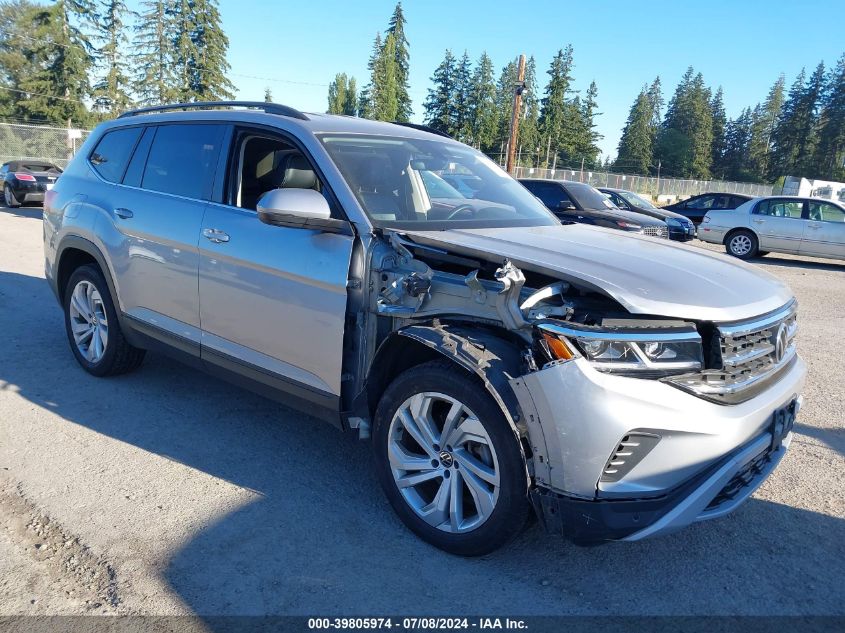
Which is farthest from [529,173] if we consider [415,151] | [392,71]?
[415,151]

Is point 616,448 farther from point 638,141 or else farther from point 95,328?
point 638,141

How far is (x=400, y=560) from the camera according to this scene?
288cm

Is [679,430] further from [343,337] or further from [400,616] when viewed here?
[343,337]

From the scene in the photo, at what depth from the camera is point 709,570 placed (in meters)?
2.92

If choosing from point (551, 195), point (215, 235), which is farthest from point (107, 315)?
point (551, 195)

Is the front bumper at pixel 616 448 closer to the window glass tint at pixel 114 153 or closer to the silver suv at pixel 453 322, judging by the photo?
the silver suv at pixel 453 322

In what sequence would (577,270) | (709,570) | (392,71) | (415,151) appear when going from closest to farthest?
(577,270) → (709,570) → (415,151) → (392,71)

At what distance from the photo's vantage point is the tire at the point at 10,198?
19578 mm

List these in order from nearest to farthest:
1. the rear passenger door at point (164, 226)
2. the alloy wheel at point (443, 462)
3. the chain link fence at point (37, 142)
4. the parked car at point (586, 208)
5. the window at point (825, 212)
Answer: the alloy wheel at point (443, 462) → the rear passenger door at point (164, 226) → the parked car at point (586, 208) → the window at point (825, 212) → the chain link fence at point (37, 142)

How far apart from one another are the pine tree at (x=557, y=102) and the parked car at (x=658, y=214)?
2930 inches

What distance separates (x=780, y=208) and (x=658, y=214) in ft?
9.30

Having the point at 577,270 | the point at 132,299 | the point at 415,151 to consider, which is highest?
the point at 415,151

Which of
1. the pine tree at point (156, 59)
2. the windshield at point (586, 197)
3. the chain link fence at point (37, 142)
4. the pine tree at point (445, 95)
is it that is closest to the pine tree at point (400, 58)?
the pine tree at point (445, 95)

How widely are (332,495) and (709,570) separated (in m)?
1.85
